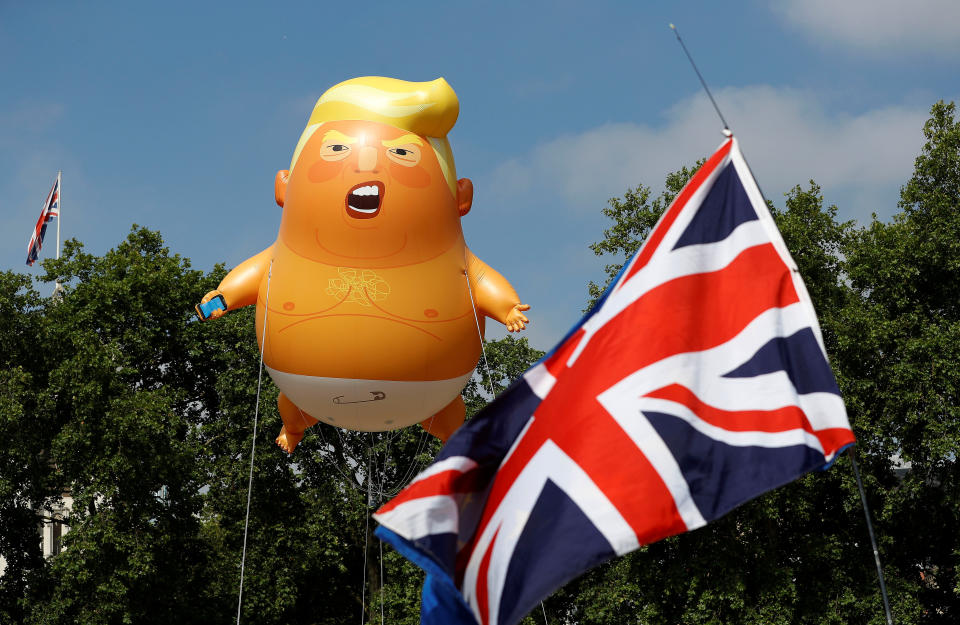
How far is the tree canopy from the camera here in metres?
24.1

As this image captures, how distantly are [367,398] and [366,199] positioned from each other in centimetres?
231

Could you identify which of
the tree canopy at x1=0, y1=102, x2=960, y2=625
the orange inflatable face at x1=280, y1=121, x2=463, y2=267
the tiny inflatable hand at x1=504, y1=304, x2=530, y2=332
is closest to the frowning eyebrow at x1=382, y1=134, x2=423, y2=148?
the orange inflatable face at x1=280, y1=121, x2=463, y2=267

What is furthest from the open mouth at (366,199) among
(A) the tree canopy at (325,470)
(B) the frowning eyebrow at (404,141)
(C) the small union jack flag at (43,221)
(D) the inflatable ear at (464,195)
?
(C) the small union jack flag at (43,221)

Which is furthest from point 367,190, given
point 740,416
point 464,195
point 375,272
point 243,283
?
point 740,416

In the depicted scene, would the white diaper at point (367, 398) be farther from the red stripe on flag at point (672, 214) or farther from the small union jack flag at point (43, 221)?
the small union jack flag at point (43, 221)

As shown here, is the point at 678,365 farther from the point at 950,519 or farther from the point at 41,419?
the point at 41,419

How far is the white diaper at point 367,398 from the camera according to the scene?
1242 cm

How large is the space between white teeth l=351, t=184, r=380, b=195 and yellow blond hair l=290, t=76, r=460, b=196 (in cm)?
88

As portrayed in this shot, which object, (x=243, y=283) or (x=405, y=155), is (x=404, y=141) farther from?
(x=243, y=283)

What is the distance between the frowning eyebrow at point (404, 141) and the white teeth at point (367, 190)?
53 cm

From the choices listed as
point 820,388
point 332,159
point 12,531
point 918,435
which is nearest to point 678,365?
point 820,388

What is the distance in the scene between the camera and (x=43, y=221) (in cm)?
3531

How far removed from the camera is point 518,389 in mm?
7133

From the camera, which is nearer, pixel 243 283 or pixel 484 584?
pixel 484 584
